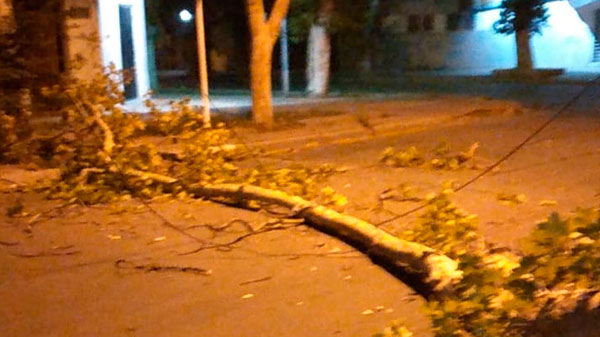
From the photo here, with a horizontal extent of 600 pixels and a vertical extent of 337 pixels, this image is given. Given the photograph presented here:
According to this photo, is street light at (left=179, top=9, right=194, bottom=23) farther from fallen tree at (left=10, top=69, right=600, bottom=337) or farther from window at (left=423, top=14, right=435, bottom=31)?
fallen tree at (left=10, top=69, right=600, bottom=337)

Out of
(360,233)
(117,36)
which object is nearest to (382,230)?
(360,233)

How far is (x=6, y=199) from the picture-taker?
37.1ft

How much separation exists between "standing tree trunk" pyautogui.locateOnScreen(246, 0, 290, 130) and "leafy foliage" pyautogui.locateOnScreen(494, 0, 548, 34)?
16.4m

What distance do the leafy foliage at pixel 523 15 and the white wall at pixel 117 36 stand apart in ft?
42.2

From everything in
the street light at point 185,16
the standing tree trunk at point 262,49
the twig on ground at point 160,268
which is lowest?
the twig on ground at point 160,268

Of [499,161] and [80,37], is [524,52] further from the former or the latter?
[499,161]

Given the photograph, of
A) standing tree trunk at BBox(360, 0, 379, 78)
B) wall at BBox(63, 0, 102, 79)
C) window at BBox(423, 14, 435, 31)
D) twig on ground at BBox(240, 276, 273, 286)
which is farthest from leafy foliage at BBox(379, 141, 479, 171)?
window at BBox(423, 14, 435, 31)

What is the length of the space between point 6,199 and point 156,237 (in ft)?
10.3

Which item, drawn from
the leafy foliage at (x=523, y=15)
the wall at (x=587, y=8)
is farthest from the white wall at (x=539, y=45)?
the wall at (x=587, y=8)

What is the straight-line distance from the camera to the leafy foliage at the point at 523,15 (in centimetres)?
3142

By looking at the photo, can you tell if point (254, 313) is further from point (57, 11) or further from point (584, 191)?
point (57, 11)

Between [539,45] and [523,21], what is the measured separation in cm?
947

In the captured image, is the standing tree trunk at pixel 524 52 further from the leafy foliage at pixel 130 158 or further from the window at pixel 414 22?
the leafy foliage at pixel 130 158

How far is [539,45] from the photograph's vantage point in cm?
4066
